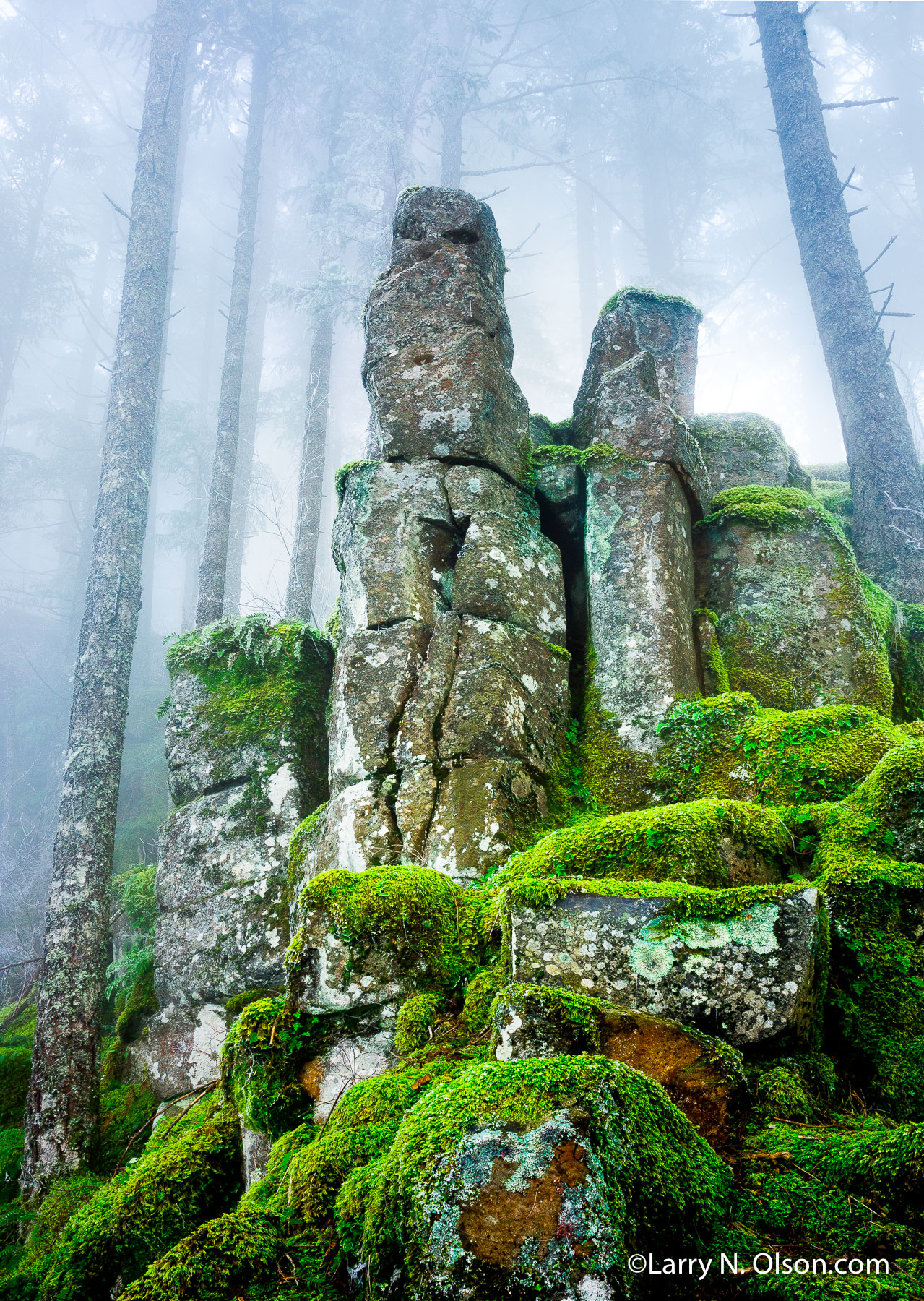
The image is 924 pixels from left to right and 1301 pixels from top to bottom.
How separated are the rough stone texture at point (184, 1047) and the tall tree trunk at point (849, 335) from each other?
8.14 meters

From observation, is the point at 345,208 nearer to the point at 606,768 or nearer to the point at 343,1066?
the point at 606,768

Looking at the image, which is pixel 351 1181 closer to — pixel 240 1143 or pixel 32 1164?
pixel 240 1143

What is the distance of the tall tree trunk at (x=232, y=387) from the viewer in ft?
42.0

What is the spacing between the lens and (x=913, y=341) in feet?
103

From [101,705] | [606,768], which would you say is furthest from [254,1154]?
[101,705]

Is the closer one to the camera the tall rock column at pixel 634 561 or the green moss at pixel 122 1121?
the tall rock column at pixel 634 561

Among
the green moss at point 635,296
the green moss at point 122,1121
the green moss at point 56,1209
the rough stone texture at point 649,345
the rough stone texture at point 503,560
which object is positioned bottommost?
the green moss at point 56,1209

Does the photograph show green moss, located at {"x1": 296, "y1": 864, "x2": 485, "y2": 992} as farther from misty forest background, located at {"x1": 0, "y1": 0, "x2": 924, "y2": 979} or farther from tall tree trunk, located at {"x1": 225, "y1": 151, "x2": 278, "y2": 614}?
tall tree trunk, located at {"x1": 225, "y1": 151, "x2": 278, "y2": 614}

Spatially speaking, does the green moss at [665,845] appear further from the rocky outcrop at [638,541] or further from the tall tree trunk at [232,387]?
the tall tree trunk at [232,387]

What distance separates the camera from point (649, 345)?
25.3ft

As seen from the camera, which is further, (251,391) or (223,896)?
(251,391)

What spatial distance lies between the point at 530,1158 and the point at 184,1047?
5.36 meters

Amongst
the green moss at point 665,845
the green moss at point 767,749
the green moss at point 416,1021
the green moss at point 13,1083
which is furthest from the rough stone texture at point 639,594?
the green moss at point 13,1083

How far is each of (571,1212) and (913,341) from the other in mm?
38605
